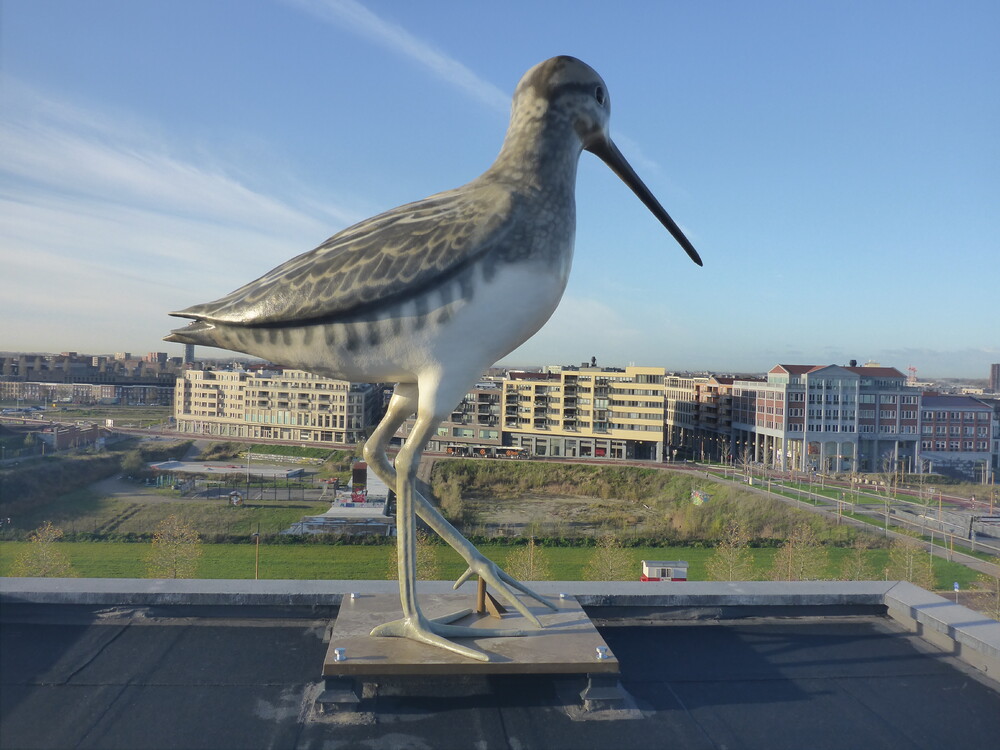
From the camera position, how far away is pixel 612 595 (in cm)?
571

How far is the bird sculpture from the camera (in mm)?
4035

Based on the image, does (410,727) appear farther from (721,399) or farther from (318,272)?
(721,399)

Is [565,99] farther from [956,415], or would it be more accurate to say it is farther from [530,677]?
[956,415]

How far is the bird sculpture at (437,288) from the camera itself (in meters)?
4.04

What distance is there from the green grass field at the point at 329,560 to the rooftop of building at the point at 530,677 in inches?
775

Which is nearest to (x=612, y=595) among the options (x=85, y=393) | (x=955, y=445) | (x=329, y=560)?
(x=329, y=560)

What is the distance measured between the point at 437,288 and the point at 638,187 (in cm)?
194

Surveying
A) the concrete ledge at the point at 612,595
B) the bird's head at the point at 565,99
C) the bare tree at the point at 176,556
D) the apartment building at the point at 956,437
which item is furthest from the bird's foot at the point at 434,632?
the apartment building at the point at 956,437

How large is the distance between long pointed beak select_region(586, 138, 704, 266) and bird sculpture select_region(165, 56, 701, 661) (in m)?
0.32

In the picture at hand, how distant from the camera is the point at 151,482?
47.4m

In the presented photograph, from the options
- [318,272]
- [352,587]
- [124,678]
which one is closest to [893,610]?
[352,587]

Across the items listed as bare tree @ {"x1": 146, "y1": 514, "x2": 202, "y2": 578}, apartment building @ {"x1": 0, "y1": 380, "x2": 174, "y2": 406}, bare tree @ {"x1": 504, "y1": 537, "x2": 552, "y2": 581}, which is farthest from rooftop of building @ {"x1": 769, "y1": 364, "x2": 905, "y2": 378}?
apartment building @ {"x1": 0, "y1": 380, "x2": 174, "y2": 406}

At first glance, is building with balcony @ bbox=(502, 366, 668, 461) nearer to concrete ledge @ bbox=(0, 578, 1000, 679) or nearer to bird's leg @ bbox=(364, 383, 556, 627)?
concrete ledge @ bbox=(0, 578, 1000, 679)

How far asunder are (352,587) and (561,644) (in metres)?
2.15
